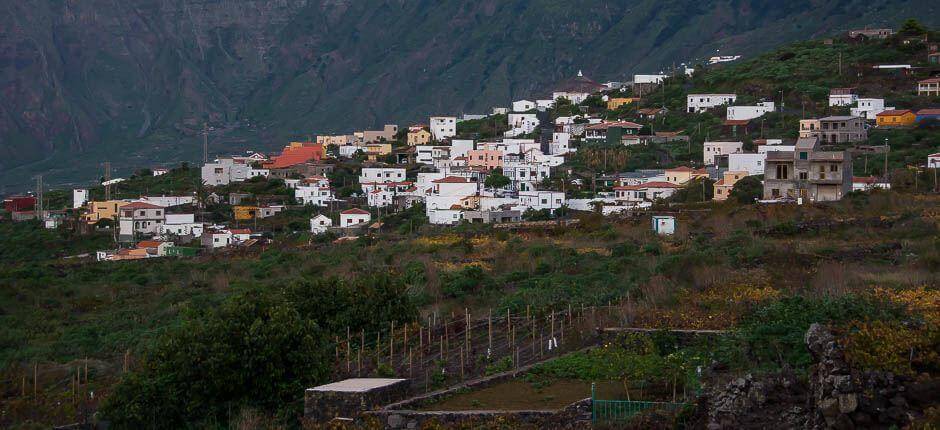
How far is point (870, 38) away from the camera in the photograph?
68625 mm

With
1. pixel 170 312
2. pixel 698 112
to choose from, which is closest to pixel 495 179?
pixel 698 112

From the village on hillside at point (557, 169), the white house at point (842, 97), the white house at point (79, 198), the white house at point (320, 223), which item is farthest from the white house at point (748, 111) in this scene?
the white house at point (79, 198)

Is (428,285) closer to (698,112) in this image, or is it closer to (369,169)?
(369,169)

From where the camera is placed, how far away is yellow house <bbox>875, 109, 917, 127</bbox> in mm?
51094

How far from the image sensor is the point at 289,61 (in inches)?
7446

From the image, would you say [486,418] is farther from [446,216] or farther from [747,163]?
[747,163]

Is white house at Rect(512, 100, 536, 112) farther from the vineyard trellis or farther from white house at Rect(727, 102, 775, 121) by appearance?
the vineyard trellis

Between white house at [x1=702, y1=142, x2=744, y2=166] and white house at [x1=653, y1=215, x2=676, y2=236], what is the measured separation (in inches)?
710

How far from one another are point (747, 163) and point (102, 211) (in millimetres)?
29073

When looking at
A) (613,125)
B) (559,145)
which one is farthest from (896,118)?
(559,145)

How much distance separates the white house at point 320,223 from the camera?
47.2 m

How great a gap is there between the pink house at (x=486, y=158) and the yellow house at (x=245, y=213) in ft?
35.7

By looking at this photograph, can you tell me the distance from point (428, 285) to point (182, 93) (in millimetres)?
153024

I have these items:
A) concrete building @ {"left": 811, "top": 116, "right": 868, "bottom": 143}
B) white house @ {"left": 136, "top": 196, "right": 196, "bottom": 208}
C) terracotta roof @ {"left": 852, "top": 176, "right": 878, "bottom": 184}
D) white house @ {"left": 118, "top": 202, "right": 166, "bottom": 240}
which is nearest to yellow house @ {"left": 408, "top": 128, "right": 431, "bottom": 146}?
white house @ {"left": 136, "top": 196, "right": 196, "bottom": 208}
